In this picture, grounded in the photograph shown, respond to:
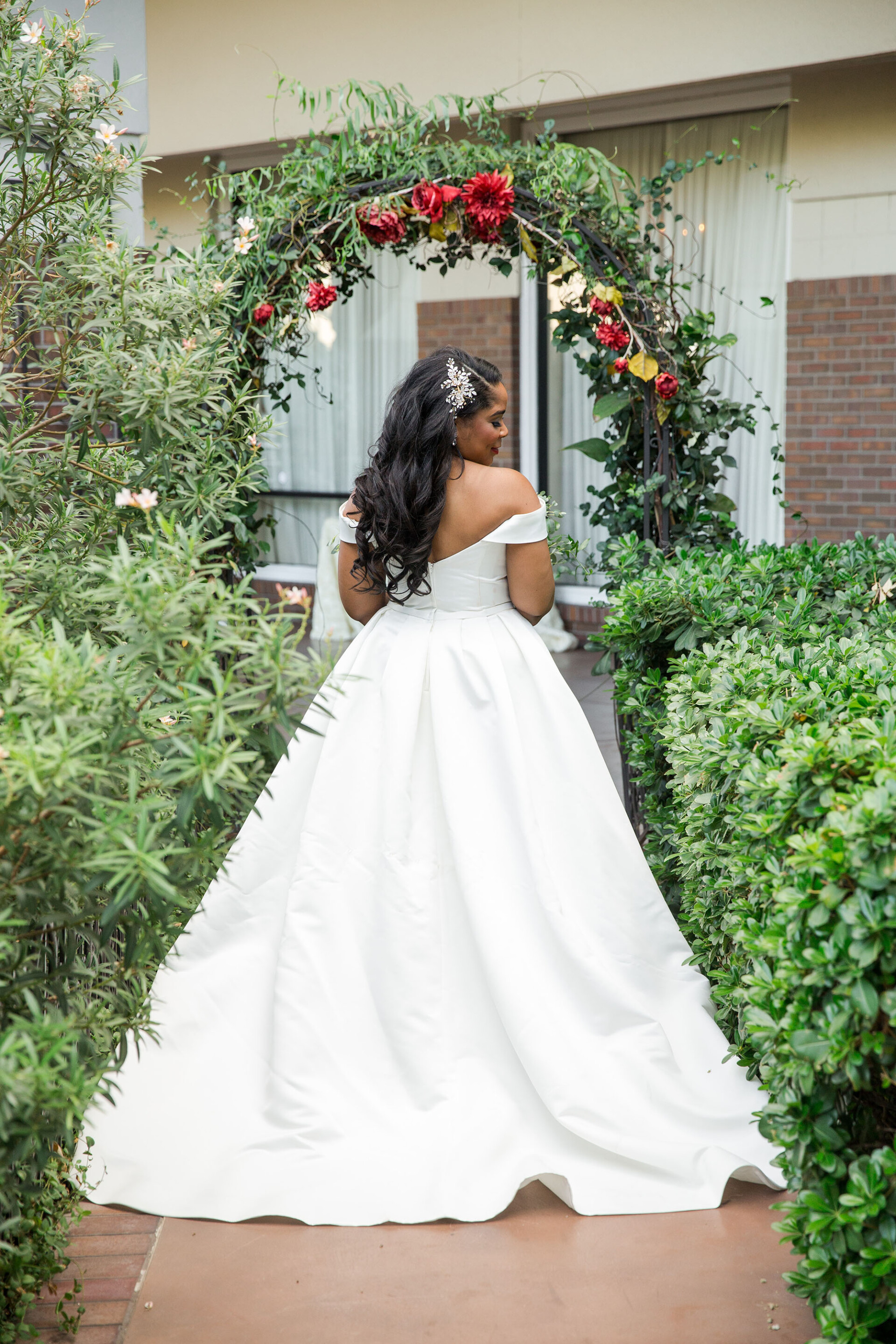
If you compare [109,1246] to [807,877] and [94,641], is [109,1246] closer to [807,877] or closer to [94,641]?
[94,641]

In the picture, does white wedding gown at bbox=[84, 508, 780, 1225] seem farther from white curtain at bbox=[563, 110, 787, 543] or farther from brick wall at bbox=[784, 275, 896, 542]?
white curtain at bbox=[563, 110, 787, 543]

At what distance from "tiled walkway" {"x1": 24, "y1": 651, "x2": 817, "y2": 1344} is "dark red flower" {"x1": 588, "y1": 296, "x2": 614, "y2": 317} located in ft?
9.03

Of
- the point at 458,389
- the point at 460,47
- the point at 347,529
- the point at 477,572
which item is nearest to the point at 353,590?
the point at 347,529

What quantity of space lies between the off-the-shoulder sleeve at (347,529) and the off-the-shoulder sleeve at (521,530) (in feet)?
1.32

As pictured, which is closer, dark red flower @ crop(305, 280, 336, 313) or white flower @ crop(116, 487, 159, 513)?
white flower @ crop(116, 487, 159, 513)

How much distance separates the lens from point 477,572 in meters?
3.37

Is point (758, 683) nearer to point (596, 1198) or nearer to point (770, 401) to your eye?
point (596, 1198)

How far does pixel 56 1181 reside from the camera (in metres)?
2.17

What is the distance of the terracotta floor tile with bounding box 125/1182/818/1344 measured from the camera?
2.20 meters

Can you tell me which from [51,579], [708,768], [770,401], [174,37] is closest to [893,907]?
[708,768]

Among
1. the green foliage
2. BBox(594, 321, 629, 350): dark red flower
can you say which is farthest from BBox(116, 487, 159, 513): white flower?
BBox(594, 321, 629, 350): dark red flower

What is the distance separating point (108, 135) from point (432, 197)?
1.72 meters

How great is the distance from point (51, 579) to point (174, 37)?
7.67 meters

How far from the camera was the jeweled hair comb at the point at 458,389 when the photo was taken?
127 inches
